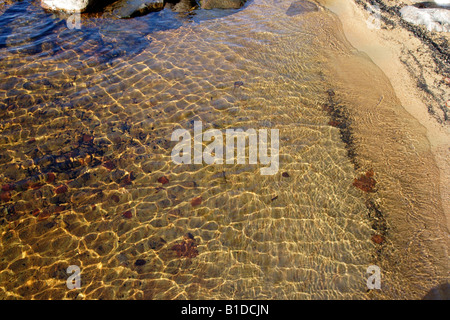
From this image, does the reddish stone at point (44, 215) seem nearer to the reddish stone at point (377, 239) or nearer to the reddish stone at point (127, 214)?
the reddish stone at point (127, 214)

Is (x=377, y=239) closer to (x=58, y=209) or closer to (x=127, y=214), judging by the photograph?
(x=127, y=214)

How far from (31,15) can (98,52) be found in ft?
11.4

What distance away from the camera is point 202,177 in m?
5.80

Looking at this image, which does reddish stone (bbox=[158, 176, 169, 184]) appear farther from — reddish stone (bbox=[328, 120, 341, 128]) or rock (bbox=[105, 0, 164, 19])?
rock (bbox=[105, 0, 164, 19])

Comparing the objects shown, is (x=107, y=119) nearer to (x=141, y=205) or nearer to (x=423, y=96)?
(x=141, y=205)

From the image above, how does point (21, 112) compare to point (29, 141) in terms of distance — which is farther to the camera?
point (21, 112)

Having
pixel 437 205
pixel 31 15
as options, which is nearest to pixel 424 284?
pixel 437 205

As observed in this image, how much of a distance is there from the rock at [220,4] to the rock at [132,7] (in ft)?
5.28

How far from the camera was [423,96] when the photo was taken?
24.5 feet

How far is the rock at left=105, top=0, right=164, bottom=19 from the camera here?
998cm

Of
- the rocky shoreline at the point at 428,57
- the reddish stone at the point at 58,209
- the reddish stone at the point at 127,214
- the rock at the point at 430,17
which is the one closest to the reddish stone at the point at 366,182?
the rocky shoreline at the point at 428,57

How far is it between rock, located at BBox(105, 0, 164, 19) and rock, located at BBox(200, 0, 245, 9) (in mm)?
1610
